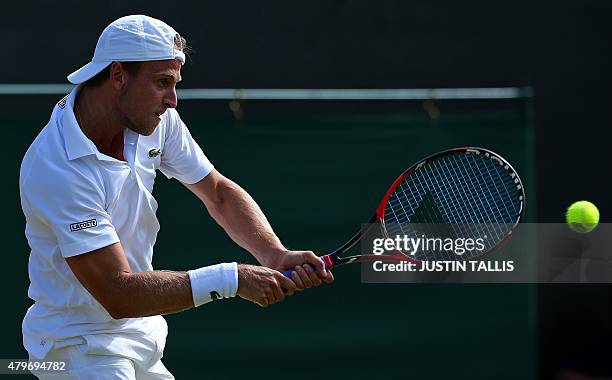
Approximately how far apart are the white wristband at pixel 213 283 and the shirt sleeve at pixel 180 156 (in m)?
0.61

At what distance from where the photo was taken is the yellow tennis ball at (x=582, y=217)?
19.4 ft

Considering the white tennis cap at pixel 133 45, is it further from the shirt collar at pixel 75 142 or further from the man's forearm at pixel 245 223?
the man's forearm at pixel 245 223

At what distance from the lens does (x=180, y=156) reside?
4.16m

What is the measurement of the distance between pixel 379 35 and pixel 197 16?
0.95 meters

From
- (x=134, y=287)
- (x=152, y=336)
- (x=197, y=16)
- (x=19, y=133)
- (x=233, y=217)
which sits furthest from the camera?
(x=197, y=16)

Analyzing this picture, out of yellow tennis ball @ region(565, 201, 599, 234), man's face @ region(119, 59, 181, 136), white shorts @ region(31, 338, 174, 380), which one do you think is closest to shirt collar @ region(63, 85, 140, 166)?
man's face @ region(119, 59, 181, 136)

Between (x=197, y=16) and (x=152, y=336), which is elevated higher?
(x=197, y=16)

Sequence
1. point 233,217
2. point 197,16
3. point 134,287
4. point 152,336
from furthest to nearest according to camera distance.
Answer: point 197,16
point 233,217
point 152,336
point 134,287

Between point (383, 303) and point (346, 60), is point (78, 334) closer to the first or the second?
point (383, 303)

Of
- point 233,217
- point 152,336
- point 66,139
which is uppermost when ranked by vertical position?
point 66,139

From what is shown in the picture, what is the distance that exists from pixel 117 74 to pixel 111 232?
0.51m

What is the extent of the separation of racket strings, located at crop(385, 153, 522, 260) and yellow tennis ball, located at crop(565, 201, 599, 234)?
2.41 ft

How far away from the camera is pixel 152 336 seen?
3887 millimetres

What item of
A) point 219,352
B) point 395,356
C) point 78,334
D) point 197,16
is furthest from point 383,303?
point 78,334
